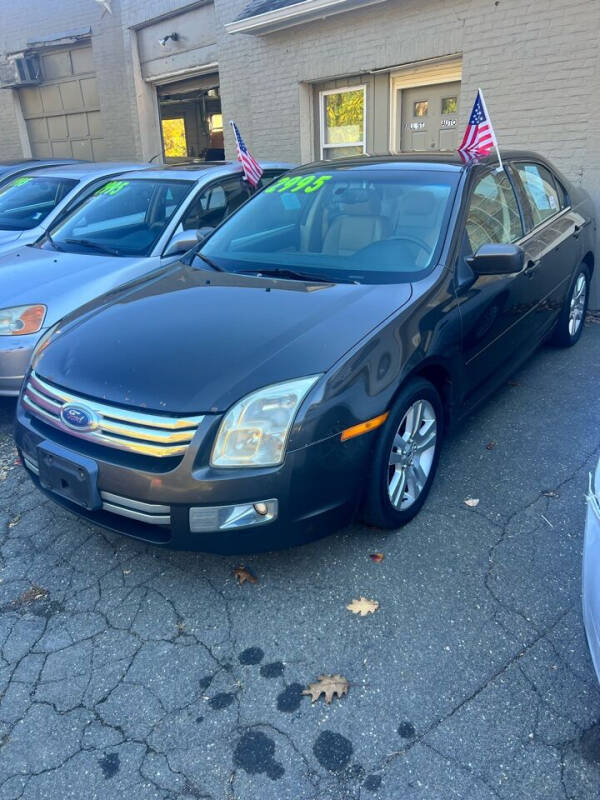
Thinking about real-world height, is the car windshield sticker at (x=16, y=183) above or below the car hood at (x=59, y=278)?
above

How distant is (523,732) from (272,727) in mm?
809

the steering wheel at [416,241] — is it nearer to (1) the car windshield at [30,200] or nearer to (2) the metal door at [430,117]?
(1) the car windshield at [30,200]

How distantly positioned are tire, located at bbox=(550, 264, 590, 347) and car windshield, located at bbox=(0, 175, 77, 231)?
4.84 meters

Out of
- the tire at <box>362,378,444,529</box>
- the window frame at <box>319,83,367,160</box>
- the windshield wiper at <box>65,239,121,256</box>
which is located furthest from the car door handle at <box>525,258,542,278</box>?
the window frame at <box>319,83,367,160</box>

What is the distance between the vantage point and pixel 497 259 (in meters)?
3.08

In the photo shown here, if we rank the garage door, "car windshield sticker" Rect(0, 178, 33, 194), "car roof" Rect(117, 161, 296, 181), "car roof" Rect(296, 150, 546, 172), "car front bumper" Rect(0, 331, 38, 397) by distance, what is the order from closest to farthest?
"car roof" Rect(296, 150, 546, 172) → "car front bumper" Rect(0, 331, 38, 397) → "car roof" Rect(117, 161, 296, 181) → "car windshield sticker" Rect(0, 178, 33, 194) → the garage door

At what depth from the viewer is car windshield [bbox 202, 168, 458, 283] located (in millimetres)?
3188

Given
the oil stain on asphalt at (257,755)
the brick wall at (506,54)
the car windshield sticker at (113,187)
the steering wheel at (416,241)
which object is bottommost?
the oil stain on asphalt at (257,755)

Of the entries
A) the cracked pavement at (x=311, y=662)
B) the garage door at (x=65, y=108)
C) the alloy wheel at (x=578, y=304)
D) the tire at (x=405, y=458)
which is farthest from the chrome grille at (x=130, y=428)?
the garage door at (x=65, y=108)

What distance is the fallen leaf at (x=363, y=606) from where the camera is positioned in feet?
8.22

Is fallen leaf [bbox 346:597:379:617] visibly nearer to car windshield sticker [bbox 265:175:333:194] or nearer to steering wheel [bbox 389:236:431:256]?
steering wheel [bbox 389:236:431:256]

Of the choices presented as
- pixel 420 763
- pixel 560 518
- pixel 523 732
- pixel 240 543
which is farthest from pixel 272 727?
pixel 560 518

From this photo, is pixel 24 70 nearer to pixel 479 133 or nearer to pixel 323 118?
pixel 323 118

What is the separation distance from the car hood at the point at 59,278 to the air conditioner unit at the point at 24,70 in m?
11.8
